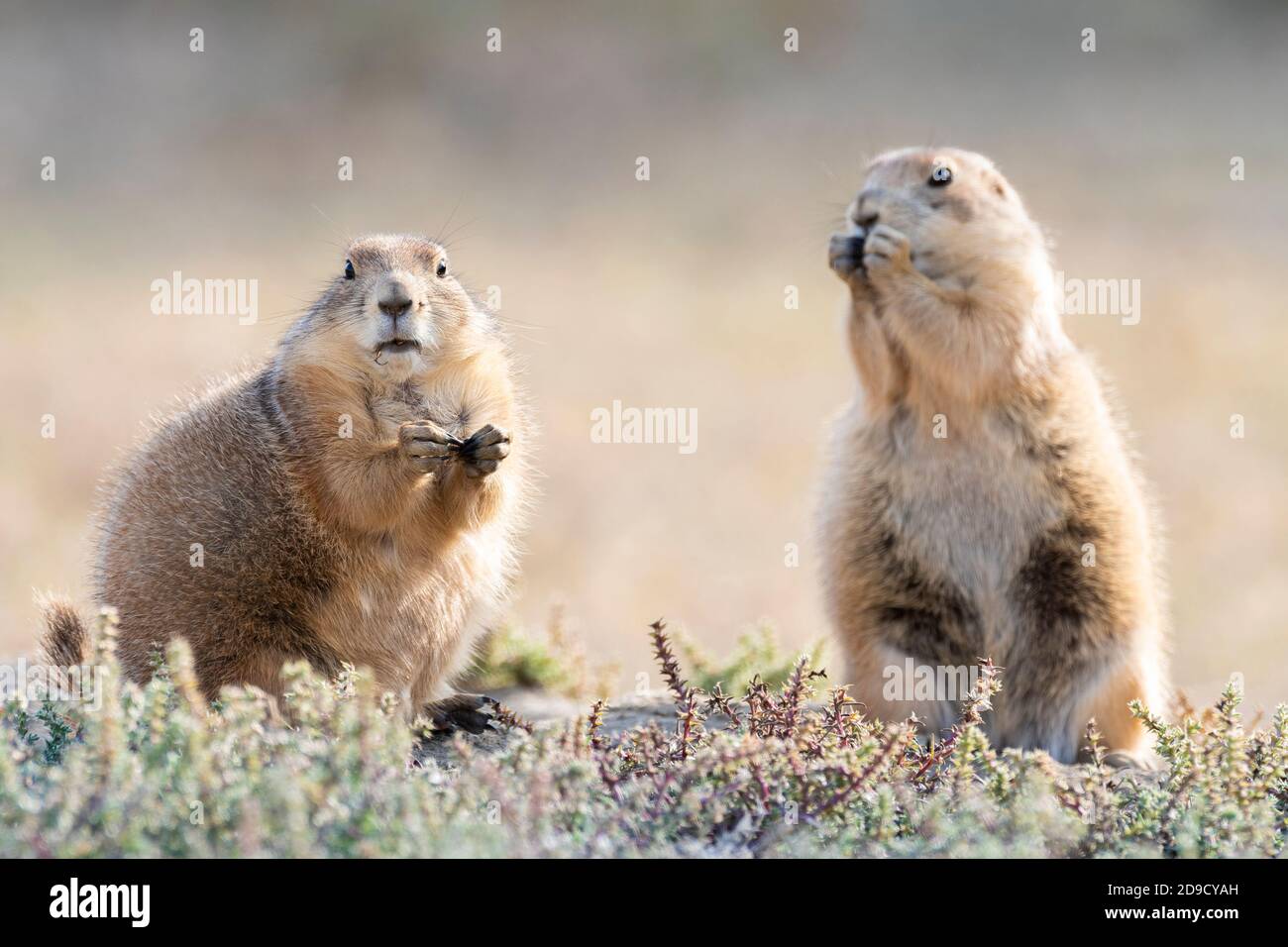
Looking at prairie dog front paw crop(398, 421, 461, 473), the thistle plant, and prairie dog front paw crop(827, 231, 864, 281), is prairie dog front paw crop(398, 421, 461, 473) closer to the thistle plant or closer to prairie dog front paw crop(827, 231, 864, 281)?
the thistle plant

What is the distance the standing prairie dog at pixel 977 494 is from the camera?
6.76 metres

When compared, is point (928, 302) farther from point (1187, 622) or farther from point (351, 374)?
point (1187, 622)

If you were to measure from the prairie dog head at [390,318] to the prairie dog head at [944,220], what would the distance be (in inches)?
83.8

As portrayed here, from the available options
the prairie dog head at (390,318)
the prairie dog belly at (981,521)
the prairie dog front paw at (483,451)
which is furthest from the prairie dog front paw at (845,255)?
the prairie dog front paw at (483,451)

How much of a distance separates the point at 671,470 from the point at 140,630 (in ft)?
38.4

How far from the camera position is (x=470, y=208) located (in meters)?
20.8

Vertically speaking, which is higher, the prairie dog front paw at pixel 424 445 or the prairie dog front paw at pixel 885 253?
the prairie dog front paw at pixel 885 253

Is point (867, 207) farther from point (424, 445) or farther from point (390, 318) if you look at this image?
point (424, 445)

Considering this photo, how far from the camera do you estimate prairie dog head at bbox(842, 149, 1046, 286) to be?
7.06 meters

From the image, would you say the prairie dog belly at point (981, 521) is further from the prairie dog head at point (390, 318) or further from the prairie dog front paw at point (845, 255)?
the prairie dog head at point (390, 318)

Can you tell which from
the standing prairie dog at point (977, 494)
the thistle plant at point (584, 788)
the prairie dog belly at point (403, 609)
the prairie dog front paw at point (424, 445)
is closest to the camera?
the thistle plant at point (584, 788)

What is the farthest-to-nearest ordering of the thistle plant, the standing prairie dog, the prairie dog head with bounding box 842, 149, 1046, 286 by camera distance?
Answer: the prairie dog head with bounding box 842, 149, 1046, 286 < the standing prairie dog < the thistle plant

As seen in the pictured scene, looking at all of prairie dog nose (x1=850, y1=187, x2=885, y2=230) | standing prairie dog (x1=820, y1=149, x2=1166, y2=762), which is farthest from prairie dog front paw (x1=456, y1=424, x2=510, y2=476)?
prairie dog nose (x1=850, y1=187, x2=885, y2=230)

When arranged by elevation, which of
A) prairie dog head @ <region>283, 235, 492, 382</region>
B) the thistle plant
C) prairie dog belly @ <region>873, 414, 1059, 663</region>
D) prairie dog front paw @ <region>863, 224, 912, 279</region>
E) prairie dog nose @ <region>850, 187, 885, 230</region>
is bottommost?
the thistle plant
